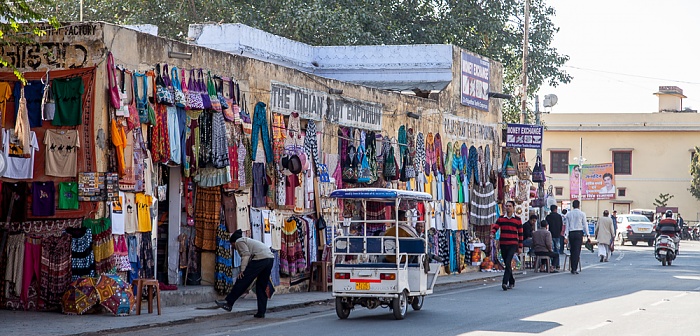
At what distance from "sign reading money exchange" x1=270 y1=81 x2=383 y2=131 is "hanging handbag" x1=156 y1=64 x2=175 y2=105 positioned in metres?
3.84

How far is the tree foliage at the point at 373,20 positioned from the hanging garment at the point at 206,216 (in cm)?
2015

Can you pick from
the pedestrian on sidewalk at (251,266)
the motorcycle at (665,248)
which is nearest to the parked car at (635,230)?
the motorcycle at (665,248)

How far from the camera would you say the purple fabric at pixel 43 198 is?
16.9 metres

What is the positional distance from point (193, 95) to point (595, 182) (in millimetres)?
53040

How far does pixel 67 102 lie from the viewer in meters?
16.9

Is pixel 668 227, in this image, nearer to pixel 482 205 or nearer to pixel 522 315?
pixel 482 205

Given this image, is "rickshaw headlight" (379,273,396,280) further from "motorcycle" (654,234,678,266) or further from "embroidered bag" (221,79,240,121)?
"motorcycle" (654,234,678,266)

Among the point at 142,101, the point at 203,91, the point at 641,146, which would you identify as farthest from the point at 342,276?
the point at 641,146

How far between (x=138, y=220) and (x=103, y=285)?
1.69m

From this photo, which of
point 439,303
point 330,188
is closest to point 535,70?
point 330,188

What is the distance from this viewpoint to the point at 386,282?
54.0ft

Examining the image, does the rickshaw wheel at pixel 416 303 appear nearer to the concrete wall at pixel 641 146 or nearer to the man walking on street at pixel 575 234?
the man walking on street at pixel 575 234

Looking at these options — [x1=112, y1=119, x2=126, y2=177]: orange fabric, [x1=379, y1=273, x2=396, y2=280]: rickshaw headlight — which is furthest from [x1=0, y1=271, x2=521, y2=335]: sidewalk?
[x1=379, y1=273, x2=396, y2=280]: rickshaw headlight

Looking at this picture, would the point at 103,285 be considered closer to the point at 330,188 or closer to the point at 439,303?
the point at 439,303
